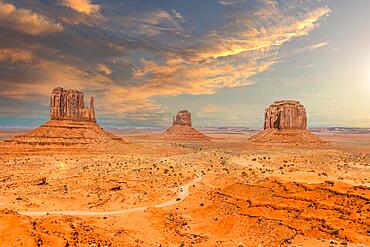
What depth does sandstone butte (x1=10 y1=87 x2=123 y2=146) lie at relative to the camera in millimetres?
96312

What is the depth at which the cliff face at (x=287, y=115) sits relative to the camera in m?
126

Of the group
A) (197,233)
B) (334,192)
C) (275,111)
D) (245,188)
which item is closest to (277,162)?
(245,188)

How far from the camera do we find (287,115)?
126m

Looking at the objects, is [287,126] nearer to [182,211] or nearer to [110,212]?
[182,211]

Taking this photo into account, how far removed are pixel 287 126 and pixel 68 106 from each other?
297 ft

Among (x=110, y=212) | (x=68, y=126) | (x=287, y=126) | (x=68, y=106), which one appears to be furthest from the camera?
(x=287, y=126)

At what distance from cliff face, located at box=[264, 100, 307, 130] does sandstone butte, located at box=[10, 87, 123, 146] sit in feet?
226

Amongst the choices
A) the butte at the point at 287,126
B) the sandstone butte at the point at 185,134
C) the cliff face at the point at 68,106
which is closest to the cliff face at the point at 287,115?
the butte at the point at 287,126

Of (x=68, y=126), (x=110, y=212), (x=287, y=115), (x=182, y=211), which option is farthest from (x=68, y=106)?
(x=182, y=211)

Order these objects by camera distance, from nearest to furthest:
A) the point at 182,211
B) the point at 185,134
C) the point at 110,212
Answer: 1. the point at 110,212
2. the point at 182,211
3. the point at 185,134

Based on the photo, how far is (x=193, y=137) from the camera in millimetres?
187750

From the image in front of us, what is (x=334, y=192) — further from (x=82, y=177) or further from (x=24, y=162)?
(x=24, y=162)

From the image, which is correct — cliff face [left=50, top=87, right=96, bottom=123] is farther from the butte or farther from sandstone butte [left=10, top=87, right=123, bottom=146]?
the butte

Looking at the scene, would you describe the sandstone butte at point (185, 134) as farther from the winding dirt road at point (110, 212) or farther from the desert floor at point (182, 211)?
the winding dirt road at point (110, 212)
